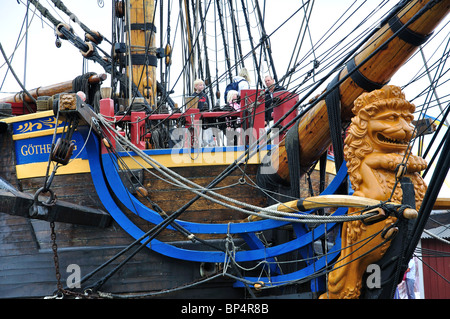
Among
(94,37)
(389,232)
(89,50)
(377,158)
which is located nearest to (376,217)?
(389,232)

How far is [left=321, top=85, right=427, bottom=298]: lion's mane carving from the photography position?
16.5 feet

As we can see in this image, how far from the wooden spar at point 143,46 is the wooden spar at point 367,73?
3.77 meters

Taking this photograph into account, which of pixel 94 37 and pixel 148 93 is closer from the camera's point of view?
pixel 148 93

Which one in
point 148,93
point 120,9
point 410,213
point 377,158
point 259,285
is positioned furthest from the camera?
point 120,9

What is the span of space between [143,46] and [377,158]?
5.56m

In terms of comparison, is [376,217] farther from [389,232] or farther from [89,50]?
[89,50]

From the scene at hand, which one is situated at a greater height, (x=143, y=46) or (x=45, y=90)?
(x=143, y=46)

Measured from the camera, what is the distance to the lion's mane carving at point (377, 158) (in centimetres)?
502

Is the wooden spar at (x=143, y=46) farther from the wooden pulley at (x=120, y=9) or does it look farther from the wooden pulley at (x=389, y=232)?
the wooden pulley at (x=389, y=232)

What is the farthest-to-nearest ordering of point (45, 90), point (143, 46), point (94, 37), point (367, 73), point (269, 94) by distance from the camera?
point (94, 37), point (143, 46), point (45, 90), point (269, 94), point (367, 73)

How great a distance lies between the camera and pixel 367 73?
5371 mm

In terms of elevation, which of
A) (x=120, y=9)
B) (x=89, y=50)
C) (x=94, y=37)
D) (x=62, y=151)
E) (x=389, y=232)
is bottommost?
(x=389, y=232)

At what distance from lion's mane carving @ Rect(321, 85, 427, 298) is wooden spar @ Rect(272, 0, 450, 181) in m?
0.26

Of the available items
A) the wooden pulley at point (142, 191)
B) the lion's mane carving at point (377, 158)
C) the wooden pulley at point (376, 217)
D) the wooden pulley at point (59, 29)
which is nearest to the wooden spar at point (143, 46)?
the wooden pulley at point (59, 29)
